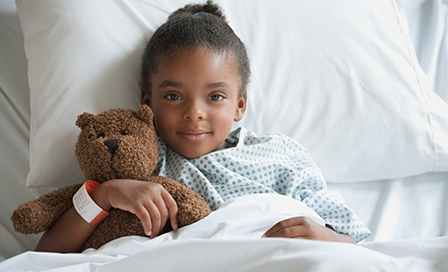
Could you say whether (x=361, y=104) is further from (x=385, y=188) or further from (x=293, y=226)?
(x=293, y=226)

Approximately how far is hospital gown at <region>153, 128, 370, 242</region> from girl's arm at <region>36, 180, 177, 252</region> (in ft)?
0.54

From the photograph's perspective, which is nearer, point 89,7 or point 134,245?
point 134,245

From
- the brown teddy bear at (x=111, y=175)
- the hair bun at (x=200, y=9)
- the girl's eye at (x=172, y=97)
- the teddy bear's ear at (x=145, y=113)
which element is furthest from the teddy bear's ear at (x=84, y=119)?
the hair bun at (x=200, y=9)

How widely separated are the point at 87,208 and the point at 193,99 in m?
0.37

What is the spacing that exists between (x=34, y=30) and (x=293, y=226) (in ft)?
2.83

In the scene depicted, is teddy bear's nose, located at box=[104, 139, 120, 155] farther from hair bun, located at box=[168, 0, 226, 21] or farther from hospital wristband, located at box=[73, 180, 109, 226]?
hair bun, located at box=[168, 0, 226, 21]

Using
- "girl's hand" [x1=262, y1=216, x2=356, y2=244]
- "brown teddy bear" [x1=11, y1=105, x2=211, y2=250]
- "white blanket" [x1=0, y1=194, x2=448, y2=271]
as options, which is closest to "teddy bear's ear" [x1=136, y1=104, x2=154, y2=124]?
"brown teddy bear" [x1=11, y1=105, x2=211, y2=250]

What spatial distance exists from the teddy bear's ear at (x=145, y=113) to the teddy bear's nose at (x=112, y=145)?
12 cm

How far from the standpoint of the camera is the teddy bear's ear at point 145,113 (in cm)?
116

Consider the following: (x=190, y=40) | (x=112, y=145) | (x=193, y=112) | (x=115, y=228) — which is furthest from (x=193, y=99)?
(x=115, y=228)

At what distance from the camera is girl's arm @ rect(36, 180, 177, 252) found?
1016 millimetres

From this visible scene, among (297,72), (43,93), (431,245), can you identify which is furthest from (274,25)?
(431,245)

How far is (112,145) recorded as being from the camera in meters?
1.07

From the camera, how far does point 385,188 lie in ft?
5.19
